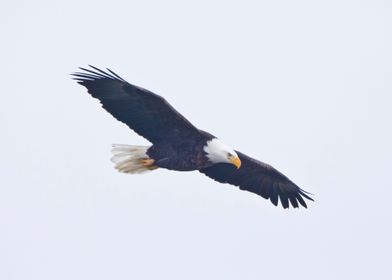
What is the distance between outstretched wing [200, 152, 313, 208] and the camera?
15320 millimetres

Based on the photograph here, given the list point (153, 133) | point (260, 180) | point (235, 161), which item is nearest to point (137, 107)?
point (153, 133)

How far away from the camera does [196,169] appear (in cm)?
1434

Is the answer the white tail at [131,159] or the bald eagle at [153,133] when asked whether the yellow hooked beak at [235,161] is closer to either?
the bald eagle at [153,133]

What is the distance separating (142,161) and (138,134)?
54 centimetres

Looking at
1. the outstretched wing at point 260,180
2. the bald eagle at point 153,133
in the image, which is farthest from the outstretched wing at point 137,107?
the outstretched wing at point 260,180

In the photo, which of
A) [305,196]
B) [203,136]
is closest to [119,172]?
[203,136]

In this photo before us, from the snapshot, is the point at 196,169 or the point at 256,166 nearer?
the point at 196,169

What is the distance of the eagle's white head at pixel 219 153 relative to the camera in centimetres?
1430

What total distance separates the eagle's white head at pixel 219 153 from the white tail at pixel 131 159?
0.73 meters

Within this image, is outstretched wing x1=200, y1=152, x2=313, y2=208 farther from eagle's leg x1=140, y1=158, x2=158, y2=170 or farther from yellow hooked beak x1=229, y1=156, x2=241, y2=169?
eagle's leg x1=140, y1=158, x2=158, y2=170

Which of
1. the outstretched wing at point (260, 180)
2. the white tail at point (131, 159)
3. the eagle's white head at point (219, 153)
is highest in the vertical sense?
the outstretched wing at point (260, 180)

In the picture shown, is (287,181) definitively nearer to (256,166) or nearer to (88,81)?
(256,166)

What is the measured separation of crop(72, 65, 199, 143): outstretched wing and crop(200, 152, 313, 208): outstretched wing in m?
1.30

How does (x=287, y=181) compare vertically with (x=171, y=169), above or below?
above
